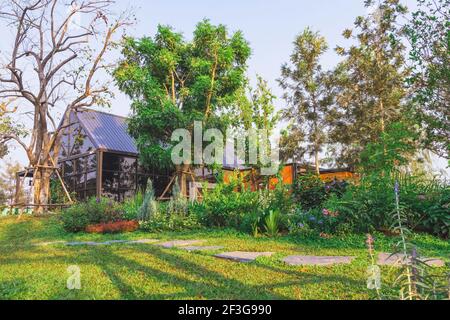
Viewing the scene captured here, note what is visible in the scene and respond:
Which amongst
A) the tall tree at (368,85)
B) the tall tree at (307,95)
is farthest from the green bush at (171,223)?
the tall tree at (307,95)

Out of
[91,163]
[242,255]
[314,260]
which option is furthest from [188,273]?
[91,163]

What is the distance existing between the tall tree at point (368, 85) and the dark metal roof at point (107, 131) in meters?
10.4

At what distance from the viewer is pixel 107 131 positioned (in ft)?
59.4

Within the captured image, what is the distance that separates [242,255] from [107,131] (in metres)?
15.0

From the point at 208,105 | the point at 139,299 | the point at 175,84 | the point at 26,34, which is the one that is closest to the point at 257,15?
the point at 139,299

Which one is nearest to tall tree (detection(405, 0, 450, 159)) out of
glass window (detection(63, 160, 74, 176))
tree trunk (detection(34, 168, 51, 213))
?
tree trunk (detection(34, 168, 51, 213))

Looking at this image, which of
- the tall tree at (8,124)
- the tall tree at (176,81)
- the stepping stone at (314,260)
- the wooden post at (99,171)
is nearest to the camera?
the stepping stone at (314,260)

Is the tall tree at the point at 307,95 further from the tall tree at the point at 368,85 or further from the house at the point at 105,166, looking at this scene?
the house at the point at 105,166

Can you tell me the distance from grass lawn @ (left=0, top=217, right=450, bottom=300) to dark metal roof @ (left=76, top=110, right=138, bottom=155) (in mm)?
11995

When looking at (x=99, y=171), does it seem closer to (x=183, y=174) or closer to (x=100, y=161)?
(x=100, y=161)

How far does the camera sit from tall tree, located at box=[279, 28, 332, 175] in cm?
2031

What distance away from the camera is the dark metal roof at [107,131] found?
16984mm

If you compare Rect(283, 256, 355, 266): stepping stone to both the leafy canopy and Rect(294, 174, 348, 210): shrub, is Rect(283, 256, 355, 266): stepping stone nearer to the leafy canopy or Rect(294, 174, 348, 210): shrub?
Rect(294, 174, 348, 210): shrub

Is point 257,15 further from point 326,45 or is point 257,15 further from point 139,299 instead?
point 326,45
